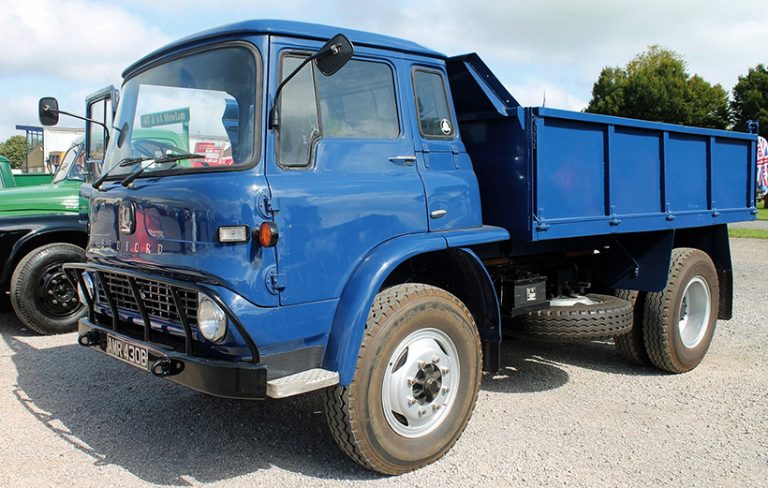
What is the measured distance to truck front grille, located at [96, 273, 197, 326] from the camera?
3.45 meters

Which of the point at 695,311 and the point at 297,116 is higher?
the point at 297,116

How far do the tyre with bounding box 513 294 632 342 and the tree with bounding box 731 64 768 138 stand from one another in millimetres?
46887

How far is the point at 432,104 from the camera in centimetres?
429

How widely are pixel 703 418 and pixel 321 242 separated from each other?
10.3ft

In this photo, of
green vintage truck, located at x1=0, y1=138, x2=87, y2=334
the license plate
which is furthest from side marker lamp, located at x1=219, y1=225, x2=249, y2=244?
green vintage truck, located at x1=0, y1=138, x2=87, y2=334

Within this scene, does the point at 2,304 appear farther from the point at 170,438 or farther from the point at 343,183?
the point at 343,183

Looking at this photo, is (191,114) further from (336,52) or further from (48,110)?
(48,110)

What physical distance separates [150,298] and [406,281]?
1576 millimetres

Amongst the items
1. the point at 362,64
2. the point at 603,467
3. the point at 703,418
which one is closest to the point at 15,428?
the point at 362,64

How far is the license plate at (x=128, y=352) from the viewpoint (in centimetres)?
359

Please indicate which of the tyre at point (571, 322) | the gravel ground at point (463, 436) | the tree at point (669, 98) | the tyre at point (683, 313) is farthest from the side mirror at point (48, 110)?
the tree at point (669, 98)

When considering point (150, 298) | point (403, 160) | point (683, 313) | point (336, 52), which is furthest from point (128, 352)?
point (683, 313)

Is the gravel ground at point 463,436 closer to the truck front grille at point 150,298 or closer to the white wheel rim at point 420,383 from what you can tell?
the white wheel rim at point 420,383

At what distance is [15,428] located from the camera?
4547 mm
